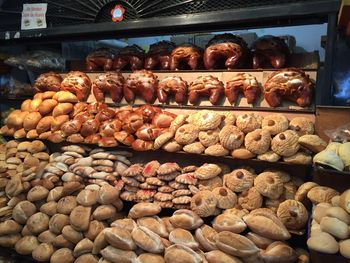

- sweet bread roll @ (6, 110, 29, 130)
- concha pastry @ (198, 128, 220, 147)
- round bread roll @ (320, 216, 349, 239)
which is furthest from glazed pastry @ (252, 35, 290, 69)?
sweet bread roll @ (6, 110, 29, 130)

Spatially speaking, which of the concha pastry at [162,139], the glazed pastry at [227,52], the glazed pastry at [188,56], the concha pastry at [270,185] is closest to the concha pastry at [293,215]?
the concha pastry at [270,185]

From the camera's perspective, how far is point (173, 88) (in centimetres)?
259

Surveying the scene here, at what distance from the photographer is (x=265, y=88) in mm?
2299

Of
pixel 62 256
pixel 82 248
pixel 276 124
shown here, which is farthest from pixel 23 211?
pixel 276 124

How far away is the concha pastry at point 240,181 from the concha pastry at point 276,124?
34 cm

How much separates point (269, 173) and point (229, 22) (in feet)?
3.69

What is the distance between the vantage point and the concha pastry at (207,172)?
2.24 m

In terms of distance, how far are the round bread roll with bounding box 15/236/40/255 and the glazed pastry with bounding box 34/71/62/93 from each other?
1.43 m

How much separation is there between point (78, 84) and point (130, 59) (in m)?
0.56

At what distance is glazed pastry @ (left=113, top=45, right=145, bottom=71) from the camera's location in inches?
115

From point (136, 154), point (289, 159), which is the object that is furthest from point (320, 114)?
point (136, 154)

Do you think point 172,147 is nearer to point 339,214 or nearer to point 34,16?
point 339,214

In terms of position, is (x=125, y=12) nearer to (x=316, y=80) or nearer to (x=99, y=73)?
(x=99, y=73)

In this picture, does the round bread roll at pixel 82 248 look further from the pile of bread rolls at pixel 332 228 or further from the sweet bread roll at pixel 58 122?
the pile of bread rolls at pixel 332 228
